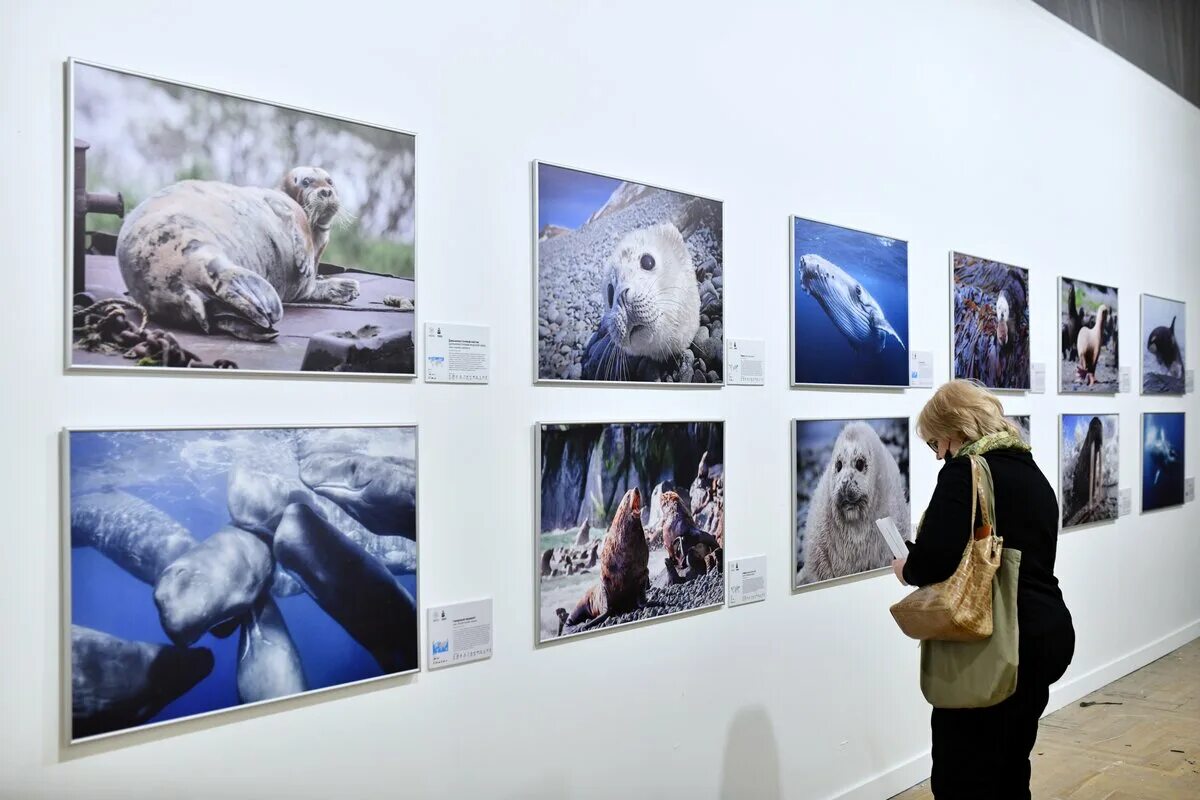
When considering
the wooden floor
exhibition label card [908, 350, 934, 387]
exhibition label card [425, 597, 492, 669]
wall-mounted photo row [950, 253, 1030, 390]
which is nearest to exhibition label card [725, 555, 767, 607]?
exhibition label card [425, 597, 492, 669]

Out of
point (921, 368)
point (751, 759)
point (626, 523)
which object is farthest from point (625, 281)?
point (921, 368)

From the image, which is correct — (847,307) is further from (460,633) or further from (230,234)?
(230,234)

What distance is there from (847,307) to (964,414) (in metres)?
1.20

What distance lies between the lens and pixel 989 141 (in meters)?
5.72

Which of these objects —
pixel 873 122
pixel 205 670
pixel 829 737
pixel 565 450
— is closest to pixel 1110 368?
pixel 873 122

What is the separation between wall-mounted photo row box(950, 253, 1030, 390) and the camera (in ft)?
17.8

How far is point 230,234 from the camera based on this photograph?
2607 mm

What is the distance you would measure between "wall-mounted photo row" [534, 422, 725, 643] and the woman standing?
2.68ft

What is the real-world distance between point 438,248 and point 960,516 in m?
2.01

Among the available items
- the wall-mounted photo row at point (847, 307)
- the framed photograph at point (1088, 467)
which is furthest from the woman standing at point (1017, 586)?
the framed photograph at point (1088, 467)

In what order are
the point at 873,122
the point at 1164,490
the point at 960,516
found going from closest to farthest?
the point at 960,516 → the point at 873,122 → the point at 1164,490

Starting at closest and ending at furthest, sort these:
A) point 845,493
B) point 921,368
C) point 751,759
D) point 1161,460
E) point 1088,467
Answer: point 751,759, point 845,493, point 921,368, point 1088,467, point 1161,460

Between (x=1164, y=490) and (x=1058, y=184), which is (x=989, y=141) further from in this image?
(x=1164, y=490)

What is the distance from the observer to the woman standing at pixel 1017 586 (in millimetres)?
3412
